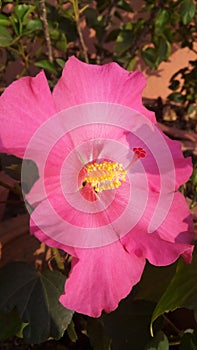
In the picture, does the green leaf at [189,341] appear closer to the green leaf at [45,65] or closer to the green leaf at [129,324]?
the green leaf at [129,324]

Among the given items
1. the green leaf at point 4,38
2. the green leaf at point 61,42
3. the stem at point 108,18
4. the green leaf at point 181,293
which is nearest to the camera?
the green leaf at point 181,293

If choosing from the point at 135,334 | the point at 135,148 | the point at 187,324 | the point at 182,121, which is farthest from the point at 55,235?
the point at 182,121

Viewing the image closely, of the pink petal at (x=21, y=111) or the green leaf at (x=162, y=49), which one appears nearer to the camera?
the pink petal at (x=21, y=111)

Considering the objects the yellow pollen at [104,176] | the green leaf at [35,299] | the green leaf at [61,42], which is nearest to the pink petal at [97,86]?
the yellow pollen at [104,176]

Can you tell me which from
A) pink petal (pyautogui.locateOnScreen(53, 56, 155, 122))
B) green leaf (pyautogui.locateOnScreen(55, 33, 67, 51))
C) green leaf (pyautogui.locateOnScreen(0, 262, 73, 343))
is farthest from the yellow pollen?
green leaf (pyautogui.locateOnScreen(55, 33, 67, 51))

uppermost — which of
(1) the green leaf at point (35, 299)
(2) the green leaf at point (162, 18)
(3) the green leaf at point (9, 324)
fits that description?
(2) the green leaf at point (162, 18)

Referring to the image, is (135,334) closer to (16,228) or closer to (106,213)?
(106,213)
